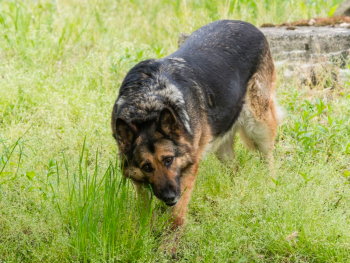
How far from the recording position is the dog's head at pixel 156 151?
3.72 m

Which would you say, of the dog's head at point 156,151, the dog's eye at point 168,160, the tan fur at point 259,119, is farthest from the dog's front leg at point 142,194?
the tan fur at point 259,119

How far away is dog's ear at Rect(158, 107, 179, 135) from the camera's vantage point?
3.68m

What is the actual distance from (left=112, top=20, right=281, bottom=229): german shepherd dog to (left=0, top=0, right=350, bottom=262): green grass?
257mm

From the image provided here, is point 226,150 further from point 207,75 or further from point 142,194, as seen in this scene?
point 142,194

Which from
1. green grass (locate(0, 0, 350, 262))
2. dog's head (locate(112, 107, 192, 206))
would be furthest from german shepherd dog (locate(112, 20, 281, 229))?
green grass (locate(0, 0, 350, 262))

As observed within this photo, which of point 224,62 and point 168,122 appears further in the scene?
point 224,62

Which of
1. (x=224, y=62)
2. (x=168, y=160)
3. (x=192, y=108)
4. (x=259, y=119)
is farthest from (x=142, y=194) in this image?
A: (x=259, y=119)

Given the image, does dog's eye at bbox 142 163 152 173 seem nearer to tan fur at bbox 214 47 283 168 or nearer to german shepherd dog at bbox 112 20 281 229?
german shepherd dog at bbox 112 20 281 229

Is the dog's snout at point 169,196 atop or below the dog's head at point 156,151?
below

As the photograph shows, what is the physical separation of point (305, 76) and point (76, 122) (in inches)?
143

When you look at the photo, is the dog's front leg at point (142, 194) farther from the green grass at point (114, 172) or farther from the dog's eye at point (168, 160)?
the dog's eye at point (168, 160)

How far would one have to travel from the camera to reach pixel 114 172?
13.4ft

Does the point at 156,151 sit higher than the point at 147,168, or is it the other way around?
the point at 156,151

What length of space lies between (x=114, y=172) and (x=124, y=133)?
1.70 ft
